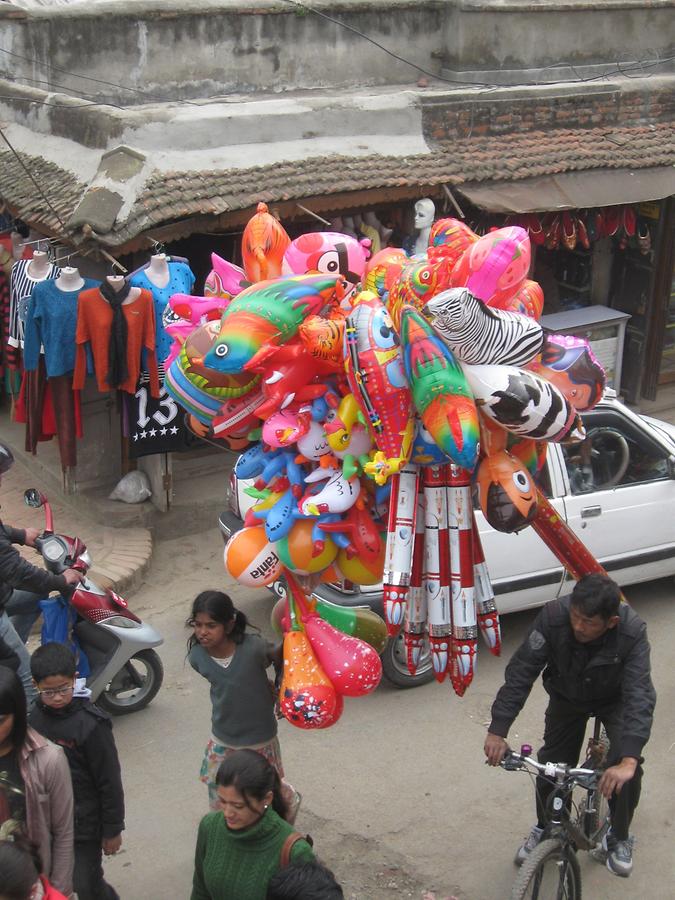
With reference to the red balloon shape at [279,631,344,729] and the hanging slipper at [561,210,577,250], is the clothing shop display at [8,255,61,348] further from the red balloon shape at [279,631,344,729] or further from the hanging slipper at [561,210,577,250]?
the red balloon shape at [279,631,344,729]

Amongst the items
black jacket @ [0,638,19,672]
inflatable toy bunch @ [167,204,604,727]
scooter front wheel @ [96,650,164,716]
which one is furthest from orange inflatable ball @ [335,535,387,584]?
scooter front wheel @ [96,650,164,716]

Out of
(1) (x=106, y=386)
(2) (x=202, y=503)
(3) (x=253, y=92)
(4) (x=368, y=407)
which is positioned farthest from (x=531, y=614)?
(3) (x=253, y=92)

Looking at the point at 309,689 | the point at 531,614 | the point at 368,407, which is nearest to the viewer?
the point at 368,407

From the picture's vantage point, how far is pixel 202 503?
927 cm

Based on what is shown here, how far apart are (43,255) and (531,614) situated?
14.2 feet

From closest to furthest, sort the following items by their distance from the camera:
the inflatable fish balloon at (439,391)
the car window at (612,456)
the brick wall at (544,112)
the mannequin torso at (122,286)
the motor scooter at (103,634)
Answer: the inflatable fish balloon at (439,391), the motor scooter at (103,634), the car window at (612,456), the mannequin torso at (122,286), the brick wall at (544,112)

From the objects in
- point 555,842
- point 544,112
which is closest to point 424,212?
point 544,112

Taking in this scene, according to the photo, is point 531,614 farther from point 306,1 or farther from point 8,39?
point 8,39

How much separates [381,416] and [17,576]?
244cm

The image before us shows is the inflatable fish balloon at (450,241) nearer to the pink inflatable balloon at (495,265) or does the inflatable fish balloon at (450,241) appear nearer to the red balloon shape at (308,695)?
the pink inflatable balloon at (495,265)

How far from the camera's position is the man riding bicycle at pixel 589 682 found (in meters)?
4.49

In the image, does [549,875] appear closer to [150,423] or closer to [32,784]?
[32,784]

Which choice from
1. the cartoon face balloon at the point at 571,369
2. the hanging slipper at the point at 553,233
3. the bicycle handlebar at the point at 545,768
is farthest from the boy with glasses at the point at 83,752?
the hanging slipper at the point at 553,233

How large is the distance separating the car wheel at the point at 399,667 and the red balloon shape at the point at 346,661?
220 centimetres
